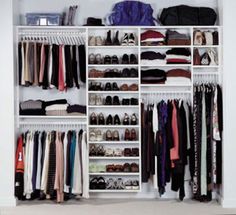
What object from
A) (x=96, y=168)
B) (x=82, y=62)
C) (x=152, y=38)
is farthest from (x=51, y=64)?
(x=96, y=168)

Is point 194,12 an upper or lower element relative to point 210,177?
upper

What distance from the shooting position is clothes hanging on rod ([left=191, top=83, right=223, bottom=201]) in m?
6.00

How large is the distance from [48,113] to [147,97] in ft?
4.07

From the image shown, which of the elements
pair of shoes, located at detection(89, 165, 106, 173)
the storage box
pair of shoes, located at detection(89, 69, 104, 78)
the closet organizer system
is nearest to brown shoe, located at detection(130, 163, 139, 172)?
the closet organizer system

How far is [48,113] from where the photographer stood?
6.19 metres

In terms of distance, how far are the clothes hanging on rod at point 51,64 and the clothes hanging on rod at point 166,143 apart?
0.92 m
